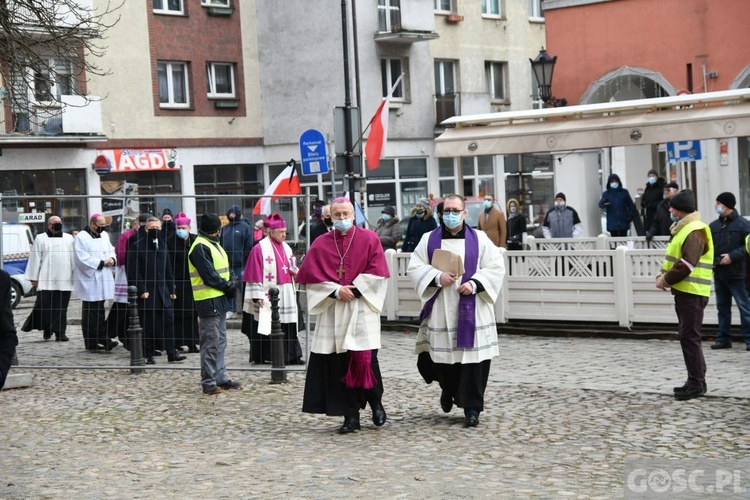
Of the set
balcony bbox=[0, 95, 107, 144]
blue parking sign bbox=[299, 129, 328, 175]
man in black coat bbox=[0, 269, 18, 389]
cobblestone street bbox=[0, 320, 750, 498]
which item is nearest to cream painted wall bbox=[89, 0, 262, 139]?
balcony bbox=[0, 95, 107, 144]

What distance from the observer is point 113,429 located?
35.0 feet

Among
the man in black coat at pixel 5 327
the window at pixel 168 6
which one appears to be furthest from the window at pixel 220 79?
the man in black coat at pixel 5 327

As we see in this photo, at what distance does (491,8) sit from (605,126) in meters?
29.8

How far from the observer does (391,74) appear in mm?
44062

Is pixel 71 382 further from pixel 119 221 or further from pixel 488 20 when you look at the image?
pixel 488 20

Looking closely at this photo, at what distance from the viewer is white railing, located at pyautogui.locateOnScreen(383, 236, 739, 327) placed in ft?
51.5

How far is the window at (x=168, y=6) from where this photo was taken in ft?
127

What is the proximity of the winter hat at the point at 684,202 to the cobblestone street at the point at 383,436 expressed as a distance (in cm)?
172

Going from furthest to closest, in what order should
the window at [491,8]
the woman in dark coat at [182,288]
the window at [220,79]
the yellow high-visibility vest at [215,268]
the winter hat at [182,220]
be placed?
the window at [491,8]
the window at [220,79]
the woman in dark coat at [182,288]
the winter hat at [182,220]
the yellow high-visibility vest at [215,268]

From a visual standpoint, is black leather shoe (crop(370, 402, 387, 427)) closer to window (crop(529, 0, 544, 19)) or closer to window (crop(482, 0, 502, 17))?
window (crop(482, 0, 502, 17))

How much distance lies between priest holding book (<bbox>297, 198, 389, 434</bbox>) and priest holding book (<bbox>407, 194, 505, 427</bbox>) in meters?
0.46

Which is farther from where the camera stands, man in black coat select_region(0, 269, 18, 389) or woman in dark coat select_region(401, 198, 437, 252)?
woman in dark coat select_region(401, 198, 437, 252)

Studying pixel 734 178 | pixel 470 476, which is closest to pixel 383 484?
pixel 470 476

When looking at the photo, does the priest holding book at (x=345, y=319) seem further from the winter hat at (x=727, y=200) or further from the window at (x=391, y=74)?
the window at (x=391, y=74)
